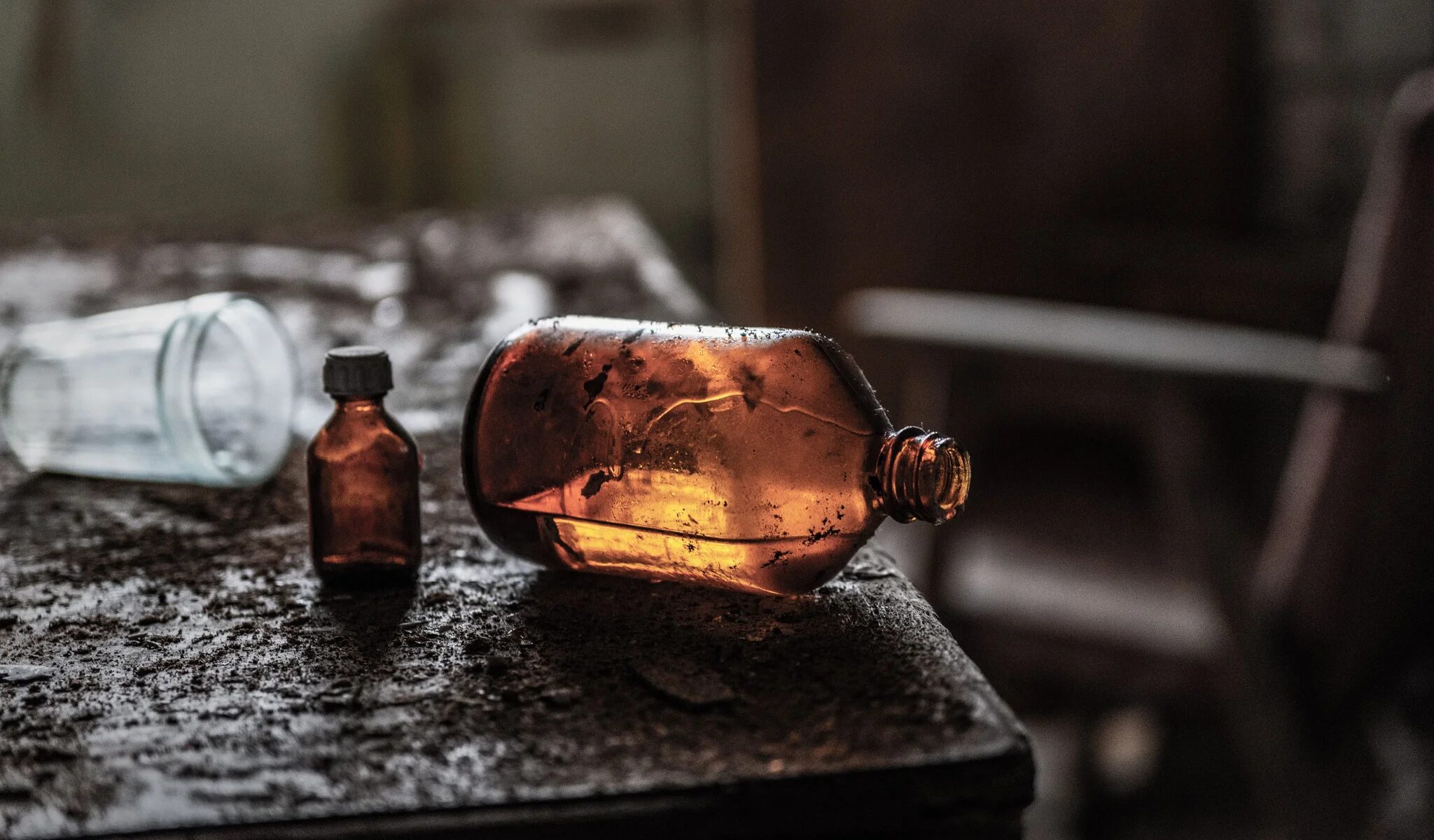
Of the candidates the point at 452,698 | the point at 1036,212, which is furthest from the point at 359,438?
the point at 1036,212

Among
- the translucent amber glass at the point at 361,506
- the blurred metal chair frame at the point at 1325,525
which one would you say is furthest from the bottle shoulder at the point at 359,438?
the blurred metal chair frame at the point at 1325,525

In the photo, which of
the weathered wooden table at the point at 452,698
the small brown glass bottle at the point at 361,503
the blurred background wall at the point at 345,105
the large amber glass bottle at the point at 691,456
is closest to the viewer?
the weathered wooden table at the point at 452,698

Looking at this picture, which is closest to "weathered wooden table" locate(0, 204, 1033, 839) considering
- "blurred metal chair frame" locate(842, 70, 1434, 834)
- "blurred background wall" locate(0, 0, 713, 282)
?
"blurred metal chair frame" locate(842, 70, 1434, 834)

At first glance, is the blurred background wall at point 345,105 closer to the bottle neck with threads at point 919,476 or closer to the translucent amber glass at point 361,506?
the translucent amber glass at point 361,506

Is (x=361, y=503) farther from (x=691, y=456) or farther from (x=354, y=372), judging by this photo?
(x=691, y=456)

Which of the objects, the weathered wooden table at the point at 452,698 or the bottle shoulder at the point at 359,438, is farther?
the bottle shoulder at the point at 359,438

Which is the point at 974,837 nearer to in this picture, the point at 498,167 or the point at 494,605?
the point at 494,605
